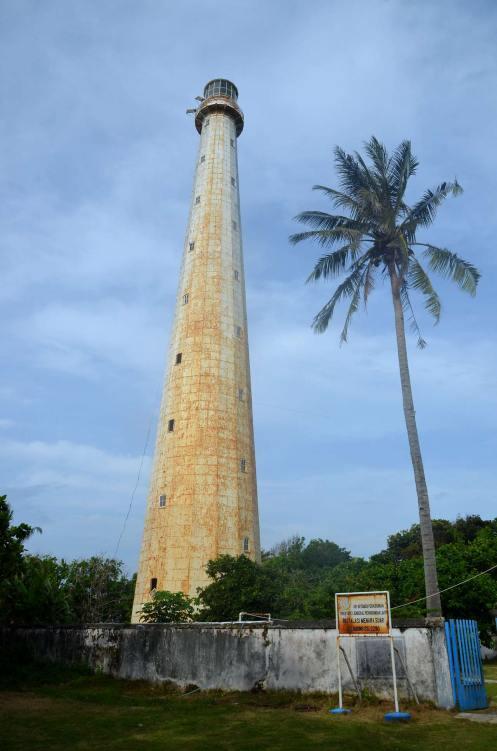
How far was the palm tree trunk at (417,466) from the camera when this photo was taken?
18.2 m

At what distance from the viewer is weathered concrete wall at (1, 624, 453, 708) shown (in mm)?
12734

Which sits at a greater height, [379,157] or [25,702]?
[379,157]

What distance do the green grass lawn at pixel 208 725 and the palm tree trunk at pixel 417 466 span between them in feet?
20.1

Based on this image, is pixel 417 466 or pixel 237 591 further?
pixel 237 591

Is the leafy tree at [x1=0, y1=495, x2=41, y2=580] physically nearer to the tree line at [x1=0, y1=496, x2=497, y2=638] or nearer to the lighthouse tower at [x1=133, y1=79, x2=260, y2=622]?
the tree line at [x1=0, y1=496, x2=497, y2=638]

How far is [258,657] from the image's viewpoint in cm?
1493

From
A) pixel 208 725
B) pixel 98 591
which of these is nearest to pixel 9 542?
pixel 208 725

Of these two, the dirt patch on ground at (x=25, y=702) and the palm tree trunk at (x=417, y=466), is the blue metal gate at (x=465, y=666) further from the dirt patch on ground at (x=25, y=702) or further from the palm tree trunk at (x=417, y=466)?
the dirt patch on ground at (x=25, y=702)

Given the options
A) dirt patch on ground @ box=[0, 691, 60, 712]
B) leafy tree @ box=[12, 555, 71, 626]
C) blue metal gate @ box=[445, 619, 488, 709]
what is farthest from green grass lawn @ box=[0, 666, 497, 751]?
leafy tree @ box=[12, 555, 71, 626]

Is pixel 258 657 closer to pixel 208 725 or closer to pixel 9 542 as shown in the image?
pixel 208 725

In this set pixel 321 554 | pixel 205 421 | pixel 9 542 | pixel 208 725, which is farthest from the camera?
pixel 321 554

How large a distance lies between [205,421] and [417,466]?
12303mm

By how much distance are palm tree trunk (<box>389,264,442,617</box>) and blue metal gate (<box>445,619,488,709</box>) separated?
14.0 feet

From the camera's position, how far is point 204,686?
50.9 feet
